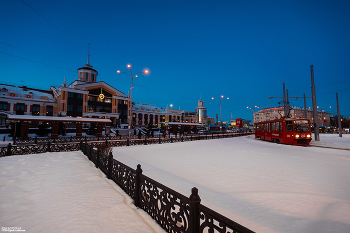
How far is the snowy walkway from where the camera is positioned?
3512 mm

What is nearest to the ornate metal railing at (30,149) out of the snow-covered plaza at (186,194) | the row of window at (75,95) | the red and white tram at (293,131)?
the snow-covered plaza at (186,194)

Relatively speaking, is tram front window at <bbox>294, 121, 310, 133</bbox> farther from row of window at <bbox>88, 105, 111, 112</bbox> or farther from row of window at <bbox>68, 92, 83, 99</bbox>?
row of window at <bbox>68, 92, 83, 99</bbox>

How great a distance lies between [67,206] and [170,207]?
294cm

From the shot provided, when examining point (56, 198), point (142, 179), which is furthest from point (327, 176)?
point (56, 198)

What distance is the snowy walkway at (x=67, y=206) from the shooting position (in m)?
3.51

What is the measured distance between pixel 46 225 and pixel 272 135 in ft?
84.5

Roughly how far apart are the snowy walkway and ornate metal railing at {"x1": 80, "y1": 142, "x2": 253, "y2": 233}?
24 centimetres

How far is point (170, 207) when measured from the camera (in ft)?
11.1

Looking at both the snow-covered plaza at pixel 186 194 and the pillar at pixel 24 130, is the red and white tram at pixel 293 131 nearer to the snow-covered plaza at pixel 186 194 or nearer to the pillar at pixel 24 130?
the snow-covered plaza at pixel 186 194

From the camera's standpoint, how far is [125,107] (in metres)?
55.1

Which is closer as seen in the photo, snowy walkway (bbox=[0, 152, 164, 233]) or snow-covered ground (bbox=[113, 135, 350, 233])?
snowy walkway (bbox=[0, 152, 164, 233])

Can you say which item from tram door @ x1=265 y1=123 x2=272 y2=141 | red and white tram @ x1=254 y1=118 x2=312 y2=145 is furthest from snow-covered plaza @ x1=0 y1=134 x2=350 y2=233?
tram door @ x1=265 y1=123 x2=272 y2=141

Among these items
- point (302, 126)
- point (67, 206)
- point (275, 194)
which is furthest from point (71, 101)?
point (275, 194)

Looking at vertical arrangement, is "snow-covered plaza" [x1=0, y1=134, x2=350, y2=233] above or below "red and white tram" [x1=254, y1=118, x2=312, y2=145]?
below
